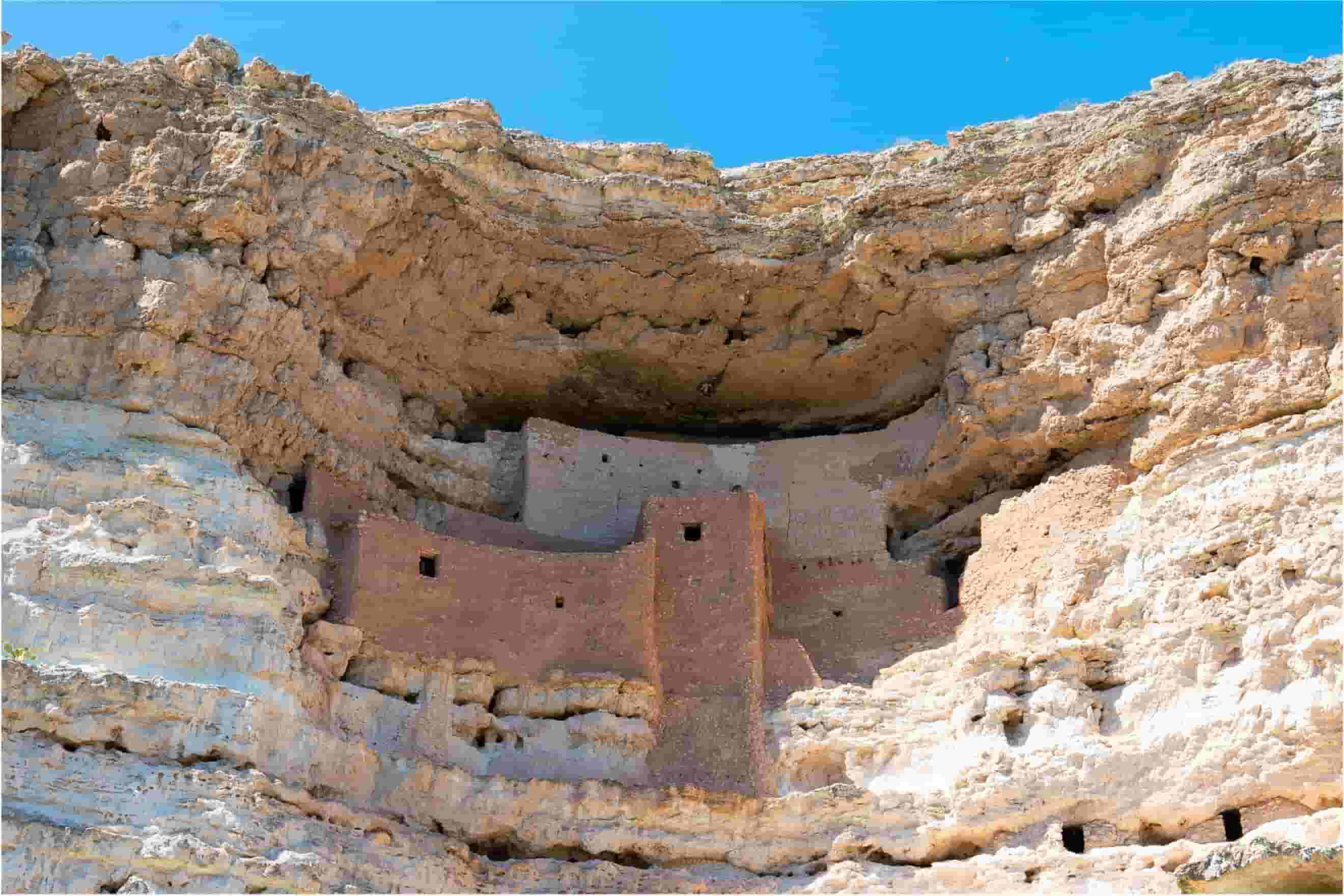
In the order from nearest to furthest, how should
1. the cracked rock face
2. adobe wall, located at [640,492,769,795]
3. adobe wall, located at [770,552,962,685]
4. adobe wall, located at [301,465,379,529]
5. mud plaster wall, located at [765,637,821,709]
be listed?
the cracked rock face
adobe wall, located at [640,492,769,795]
mud plaster wall, located at [765,637,821,709]
adobe wall, located at [301,465,379,529]
adobe wall, located at [770,552,962,685]

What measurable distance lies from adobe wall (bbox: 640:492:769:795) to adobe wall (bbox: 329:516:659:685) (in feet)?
1.03

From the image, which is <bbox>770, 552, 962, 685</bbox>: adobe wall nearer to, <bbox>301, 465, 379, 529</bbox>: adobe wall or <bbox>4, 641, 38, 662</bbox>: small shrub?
<bbox>301, 465, 379, 529</bbox>: adobe wall

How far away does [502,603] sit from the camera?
65.6ft

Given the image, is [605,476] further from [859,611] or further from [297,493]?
[297,493]

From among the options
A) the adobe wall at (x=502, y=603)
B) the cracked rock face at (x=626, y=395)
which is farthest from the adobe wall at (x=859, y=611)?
the adobe wall at (x=502, y=603)

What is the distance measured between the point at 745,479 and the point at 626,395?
2.12 meters

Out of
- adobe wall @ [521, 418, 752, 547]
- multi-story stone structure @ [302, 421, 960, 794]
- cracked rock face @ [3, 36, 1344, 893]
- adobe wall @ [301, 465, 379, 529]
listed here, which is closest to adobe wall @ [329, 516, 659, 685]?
multi-story stone structure @ [302, 421, 960, 794]

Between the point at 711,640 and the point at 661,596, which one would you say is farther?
the point at 661,596

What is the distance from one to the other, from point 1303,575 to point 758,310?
7.74 m

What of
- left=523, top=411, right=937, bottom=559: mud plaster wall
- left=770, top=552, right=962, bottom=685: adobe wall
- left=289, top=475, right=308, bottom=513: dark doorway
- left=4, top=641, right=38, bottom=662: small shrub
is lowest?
left=4, top=641, right=38, bottom=662: small shrub

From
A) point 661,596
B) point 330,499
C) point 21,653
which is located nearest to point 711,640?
point 661,596

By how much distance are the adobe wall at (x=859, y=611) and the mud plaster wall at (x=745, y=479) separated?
35 centimetres

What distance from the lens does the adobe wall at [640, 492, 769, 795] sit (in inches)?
760

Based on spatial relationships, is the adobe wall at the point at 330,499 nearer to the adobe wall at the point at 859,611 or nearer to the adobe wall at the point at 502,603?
the adobe wall at the point at 502,603
